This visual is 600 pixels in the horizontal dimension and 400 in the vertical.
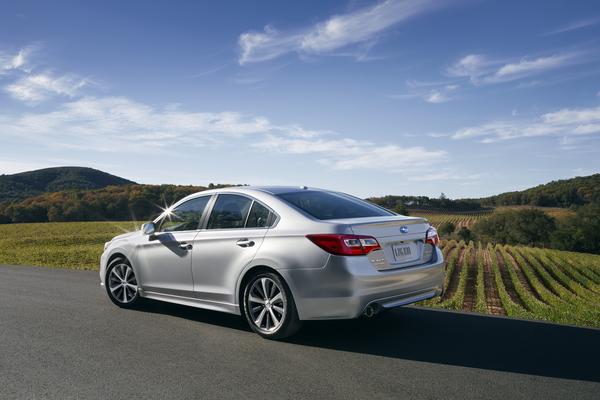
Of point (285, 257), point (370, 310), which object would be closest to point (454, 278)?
point (370, 310)

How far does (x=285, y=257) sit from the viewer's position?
530 centimetres

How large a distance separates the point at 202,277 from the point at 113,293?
6.62 feet

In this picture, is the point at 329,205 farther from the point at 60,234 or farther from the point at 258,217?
the point at 60,234

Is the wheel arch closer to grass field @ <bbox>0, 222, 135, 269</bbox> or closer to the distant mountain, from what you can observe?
grass field @ <bbox>0, 222, 135, 269</bbox>

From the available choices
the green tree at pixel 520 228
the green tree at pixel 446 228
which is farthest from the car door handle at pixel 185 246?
the green tree at pixel 446 228

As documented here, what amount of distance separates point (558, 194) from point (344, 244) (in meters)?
158

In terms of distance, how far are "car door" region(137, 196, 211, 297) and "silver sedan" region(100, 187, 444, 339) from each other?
1cm

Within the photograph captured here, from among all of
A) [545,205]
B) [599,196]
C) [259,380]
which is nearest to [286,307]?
[259,380]

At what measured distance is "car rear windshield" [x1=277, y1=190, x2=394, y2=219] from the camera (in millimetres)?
5668

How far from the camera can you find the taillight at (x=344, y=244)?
16.5 ft

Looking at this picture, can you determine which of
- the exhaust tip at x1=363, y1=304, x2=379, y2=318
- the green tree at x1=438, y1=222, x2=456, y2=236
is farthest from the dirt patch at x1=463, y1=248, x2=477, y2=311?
the green tree at x1=438, y1=222, x2=456, y2=236

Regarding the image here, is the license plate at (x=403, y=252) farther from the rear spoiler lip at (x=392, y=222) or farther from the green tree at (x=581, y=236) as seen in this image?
the green tree at (x=581, y=236)

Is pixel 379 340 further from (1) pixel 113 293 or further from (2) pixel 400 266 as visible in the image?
(1) pixel 113 293

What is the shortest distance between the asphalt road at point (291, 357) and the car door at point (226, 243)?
511 millimetres
